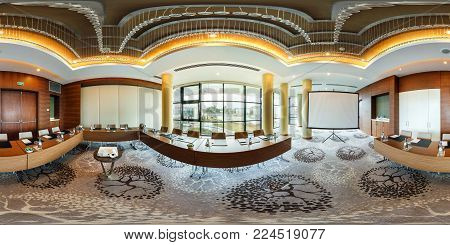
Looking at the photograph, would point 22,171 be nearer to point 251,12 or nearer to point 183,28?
point 183,28

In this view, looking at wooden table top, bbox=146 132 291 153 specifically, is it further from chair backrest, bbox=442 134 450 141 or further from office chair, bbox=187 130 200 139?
chair backrest, bbox=442 134 450 141

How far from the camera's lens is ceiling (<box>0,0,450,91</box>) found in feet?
3.25

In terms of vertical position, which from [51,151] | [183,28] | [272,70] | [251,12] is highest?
[251,12]

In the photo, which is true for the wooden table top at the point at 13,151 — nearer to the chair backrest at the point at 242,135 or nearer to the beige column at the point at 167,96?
the beige column at the point at 167,96

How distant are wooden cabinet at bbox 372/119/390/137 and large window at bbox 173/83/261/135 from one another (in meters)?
0.70

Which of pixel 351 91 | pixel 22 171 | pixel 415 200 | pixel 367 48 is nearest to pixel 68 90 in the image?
pixel 22 171

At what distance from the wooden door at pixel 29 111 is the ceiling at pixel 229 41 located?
0.15 m

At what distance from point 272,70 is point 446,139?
1088 millimetres

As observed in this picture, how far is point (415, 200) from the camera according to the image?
1.00 meters

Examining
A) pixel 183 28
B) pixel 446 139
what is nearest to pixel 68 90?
pixel 183 28

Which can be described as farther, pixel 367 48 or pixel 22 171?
pixel 22 171

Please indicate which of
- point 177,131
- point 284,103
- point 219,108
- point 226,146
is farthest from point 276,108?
point 177,131

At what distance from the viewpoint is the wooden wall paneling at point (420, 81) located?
1.02m

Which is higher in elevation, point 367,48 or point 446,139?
point 367,48
